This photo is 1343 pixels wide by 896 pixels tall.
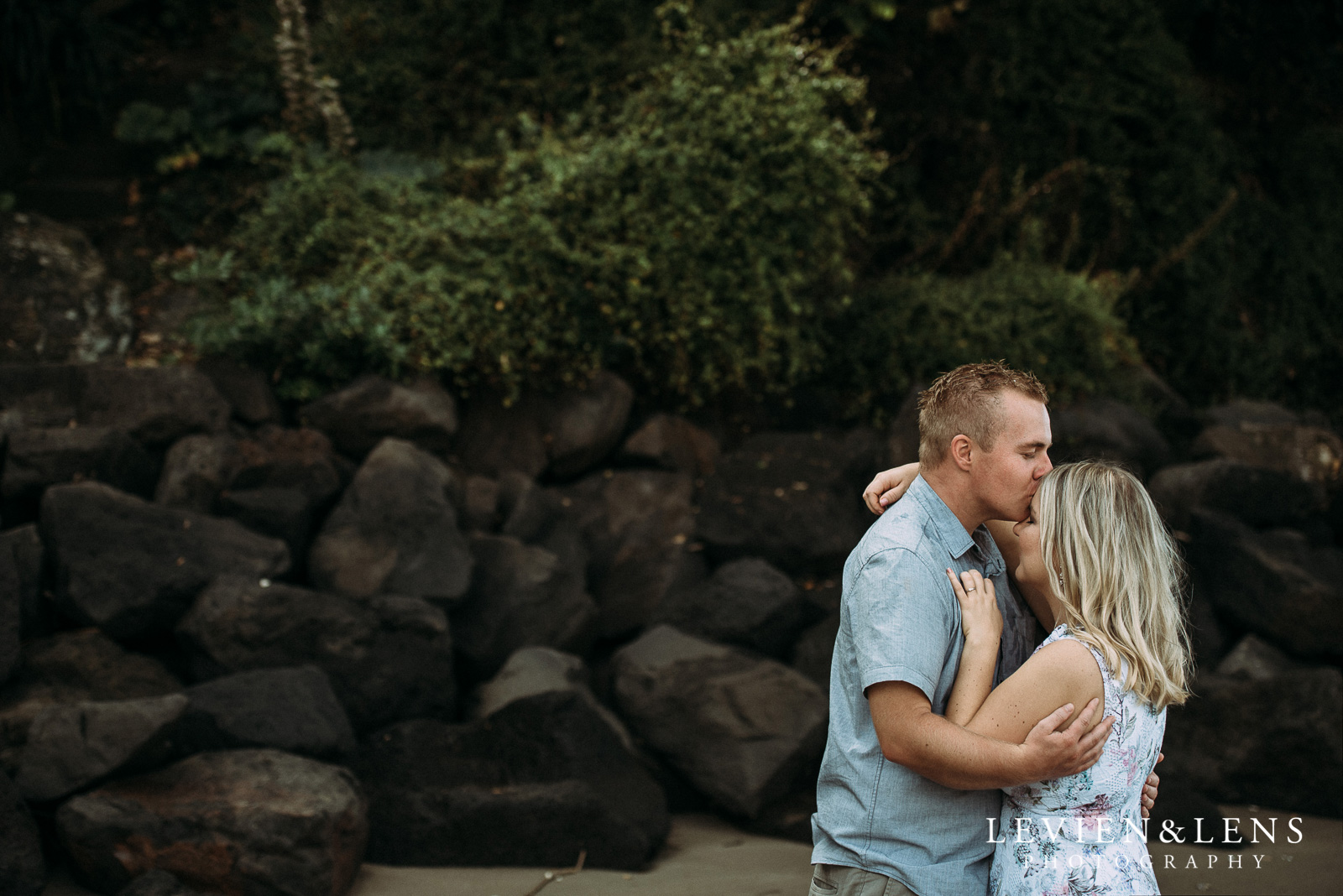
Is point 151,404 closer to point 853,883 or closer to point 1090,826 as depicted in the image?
point 853,883

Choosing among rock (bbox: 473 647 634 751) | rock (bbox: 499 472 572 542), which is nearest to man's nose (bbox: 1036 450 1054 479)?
rock (bbox: 473 647 634 751)

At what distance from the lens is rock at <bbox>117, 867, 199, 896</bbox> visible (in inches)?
120

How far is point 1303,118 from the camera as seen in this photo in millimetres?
9352

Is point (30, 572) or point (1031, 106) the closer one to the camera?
point (30, 572)

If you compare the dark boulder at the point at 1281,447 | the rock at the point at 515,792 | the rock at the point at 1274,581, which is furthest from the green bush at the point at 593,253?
the dark boulder at the point at 1281,447

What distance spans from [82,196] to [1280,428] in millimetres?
8877

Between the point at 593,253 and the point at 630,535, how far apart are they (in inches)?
71.8

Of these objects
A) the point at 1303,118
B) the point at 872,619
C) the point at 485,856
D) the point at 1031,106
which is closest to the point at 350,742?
the point at 485,856

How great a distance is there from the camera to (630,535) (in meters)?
5.74

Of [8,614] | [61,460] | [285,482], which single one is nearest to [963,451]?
[8,614]

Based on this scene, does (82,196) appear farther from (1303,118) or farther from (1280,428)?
(1303,118)

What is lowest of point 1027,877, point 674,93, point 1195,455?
A: point 1195,455

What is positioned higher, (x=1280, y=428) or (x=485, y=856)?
(x=1280, y=428)

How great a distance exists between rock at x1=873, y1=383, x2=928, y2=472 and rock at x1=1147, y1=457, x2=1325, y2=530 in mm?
1580
